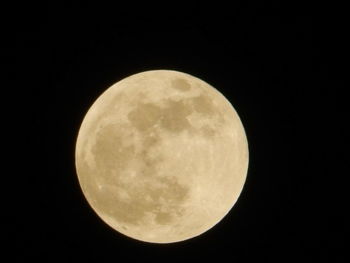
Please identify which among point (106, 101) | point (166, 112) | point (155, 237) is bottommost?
point (155, 237)

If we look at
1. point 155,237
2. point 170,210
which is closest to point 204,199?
point 170,210

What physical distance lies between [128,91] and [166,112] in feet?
2.54

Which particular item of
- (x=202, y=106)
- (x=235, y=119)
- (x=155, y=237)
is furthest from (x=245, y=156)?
(x=155, y=237)

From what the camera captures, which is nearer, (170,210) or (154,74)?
(170,210)

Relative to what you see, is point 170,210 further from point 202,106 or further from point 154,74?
point 154,74

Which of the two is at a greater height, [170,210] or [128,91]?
[128,91]

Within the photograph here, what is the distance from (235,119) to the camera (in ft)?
27.0

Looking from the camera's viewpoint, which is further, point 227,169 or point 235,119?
point 235,119

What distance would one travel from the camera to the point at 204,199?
7637mm

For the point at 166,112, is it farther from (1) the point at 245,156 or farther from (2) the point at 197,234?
(2) the point at 197,234

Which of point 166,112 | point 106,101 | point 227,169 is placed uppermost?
point 106,101

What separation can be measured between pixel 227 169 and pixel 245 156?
62 cm

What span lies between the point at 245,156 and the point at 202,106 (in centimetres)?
109

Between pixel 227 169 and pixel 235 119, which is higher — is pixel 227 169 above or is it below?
below
